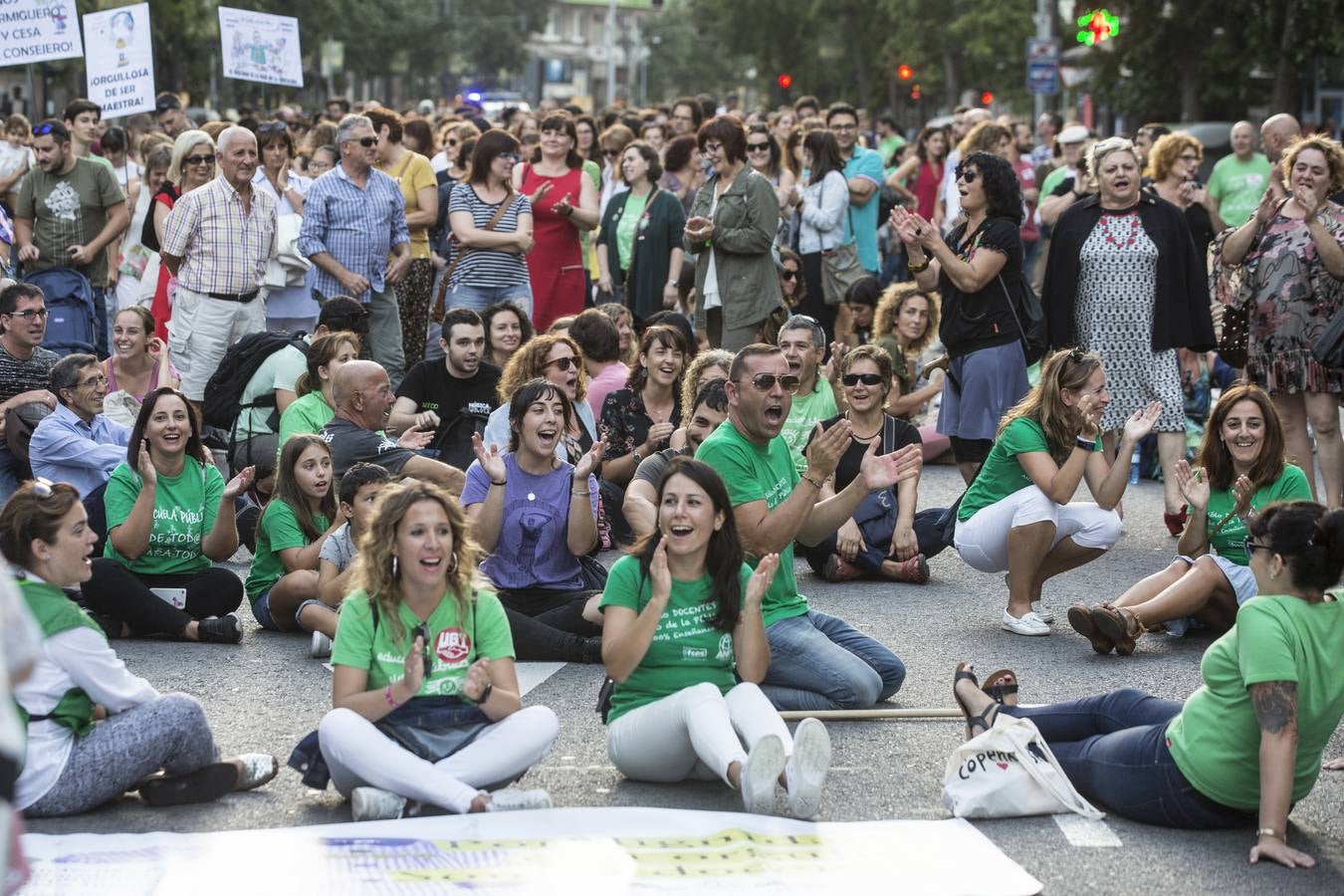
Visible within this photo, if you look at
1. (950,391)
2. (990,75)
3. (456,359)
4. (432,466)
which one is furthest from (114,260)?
(990,75)

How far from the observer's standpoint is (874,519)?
9.58m

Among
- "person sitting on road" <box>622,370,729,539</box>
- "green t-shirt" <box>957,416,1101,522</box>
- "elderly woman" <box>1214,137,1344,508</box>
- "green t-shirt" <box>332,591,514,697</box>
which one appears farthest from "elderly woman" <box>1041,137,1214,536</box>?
"green t-shirt" <box>332,591,514,697</box>

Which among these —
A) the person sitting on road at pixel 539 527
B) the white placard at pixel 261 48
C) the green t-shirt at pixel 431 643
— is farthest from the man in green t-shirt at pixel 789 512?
the white placard at pixel 261 48

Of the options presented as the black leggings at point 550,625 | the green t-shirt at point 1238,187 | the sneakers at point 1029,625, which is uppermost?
the green t-shirt at point 1238,187

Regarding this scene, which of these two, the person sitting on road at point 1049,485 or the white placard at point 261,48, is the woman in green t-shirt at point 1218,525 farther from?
the white placard at point 261,48

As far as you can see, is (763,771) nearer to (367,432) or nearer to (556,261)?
(367,432)

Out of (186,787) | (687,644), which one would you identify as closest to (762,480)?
(687,644)

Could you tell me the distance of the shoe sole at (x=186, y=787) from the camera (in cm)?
569

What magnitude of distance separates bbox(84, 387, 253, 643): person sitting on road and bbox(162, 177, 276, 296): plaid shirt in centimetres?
309

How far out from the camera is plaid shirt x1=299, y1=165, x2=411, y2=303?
11.7 metres

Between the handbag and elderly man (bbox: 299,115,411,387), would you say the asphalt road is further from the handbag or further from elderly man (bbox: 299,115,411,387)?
elderly man (bbox: 299,115,411,387)

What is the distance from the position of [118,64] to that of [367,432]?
7.19 m

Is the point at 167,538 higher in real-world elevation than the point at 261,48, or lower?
lower

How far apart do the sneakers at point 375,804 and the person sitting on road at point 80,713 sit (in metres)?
0.51
